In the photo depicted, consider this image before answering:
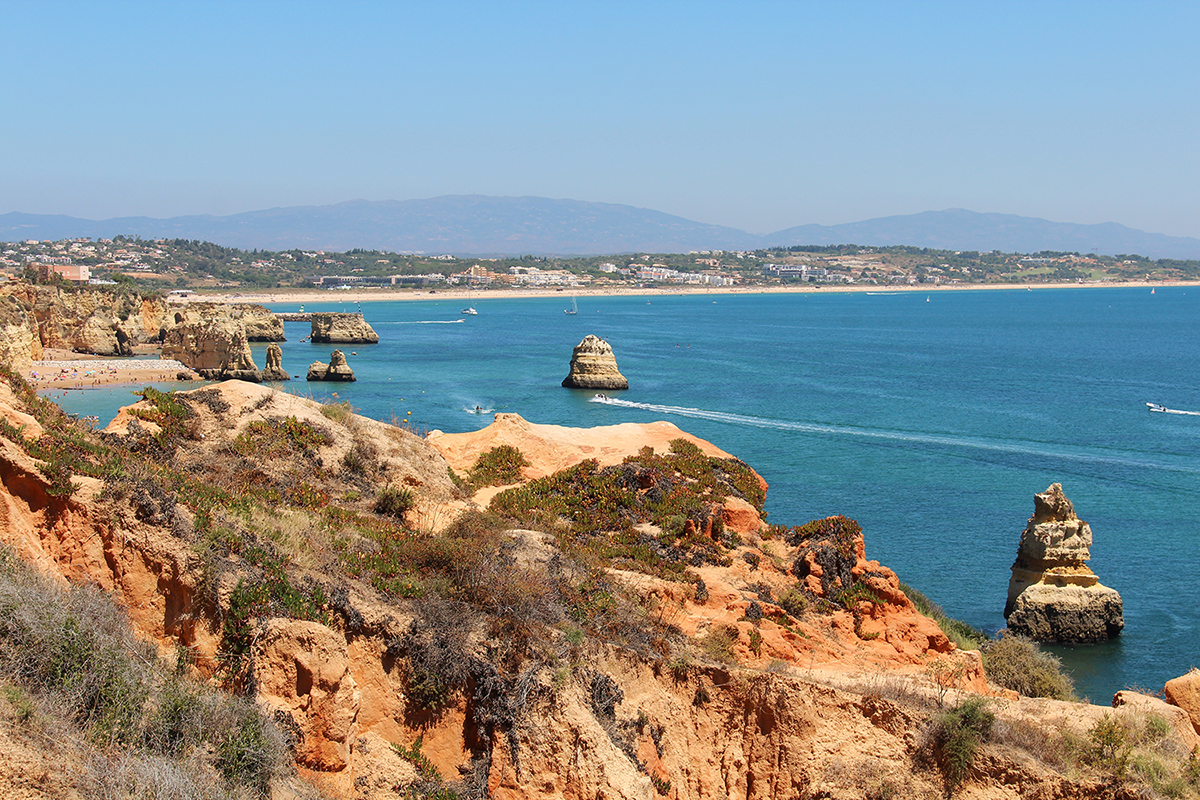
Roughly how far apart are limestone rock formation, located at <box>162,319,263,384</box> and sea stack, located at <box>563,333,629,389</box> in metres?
23.9

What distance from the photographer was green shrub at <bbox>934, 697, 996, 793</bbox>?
11.0m

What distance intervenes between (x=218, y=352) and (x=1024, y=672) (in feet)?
212

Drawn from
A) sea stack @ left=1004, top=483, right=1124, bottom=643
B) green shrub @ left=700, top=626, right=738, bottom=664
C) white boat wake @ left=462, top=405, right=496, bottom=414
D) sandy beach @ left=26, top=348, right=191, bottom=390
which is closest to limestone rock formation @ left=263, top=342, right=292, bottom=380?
sandy beach @ left=26, top=348, right=191, bottom=390

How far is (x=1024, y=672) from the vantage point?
18406 mm

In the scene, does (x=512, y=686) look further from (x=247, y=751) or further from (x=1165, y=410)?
(x=1165, y=410)

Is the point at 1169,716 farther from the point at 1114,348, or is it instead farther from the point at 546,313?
the point at 546,313

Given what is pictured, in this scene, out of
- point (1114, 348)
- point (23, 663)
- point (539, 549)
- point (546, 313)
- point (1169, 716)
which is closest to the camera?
point (23, 663)

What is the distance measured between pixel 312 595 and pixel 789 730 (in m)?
6.06

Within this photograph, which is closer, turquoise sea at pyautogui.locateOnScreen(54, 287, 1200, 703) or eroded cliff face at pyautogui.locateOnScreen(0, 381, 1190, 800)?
eroded cliff face at pyautogui.locateOnScreen(0, 381, 1190, 800)

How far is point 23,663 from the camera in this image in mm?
8484

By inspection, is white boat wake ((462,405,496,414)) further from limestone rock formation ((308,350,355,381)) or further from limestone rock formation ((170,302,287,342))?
limestone rock formation ((170,302,287,342))

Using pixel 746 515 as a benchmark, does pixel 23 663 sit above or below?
above

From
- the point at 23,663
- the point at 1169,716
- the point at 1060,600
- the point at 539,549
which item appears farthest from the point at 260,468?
the point at 1060,600

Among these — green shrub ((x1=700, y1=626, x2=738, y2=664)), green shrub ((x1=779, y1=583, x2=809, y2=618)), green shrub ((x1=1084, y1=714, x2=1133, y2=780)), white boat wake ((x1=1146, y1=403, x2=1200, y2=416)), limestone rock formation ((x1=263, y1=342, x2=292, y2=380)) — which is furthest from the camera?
limestone rock formation ((x1=263, y1=342, x2=292, y2=380))
